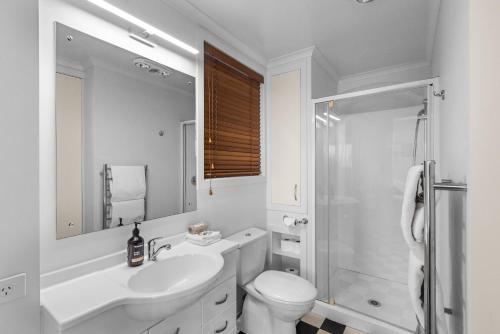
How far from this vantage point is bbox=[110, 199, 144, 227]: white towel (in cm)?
133

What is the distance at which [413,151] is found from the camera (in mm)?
2182

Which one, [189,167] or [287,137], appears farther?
[287,137]

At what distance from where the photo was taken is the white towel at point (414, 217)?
884mm

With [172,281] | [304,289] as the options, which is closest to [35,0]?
[172,281]

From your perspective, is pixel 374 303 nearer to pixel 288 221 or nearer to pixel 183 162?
pixel 288 221

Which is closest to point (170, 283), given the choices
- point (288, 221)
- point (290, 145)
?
point (288, 221)

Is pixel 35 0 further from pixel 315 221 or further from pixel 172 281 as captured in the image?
pixel 315 221

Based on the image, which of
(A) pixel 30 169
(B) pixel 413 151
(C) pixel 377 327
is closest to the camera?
(A) pixel 30 169

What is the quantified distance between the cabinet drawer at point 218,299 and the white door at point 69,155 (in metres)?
0.82

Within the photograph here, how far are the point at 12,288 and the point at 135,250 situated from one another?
18.9 inches

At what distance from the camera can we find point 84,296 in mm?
1011

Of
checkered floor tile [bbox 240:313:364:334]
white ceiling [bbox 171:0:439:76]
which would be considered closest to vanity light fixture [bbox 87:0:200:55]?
white ceiling [bbox 171:0:439:76]

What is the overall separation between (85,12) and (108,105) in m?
A: 0.46

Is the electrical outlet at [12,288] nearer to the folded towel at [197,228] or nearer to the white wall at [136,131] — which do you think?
the white wall at [136,131]
